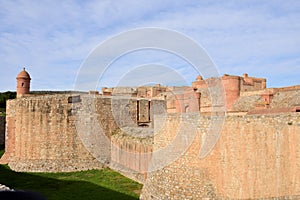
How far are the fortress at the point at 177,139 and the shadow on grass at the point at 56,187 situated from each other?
58.2 inches

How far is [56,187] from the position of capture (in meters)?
13.7

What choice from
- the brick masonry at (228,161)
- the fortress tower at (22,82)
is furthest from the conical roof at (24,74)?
the brick masonry at (228,161)

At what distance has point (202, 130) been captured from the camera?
9.00 metres

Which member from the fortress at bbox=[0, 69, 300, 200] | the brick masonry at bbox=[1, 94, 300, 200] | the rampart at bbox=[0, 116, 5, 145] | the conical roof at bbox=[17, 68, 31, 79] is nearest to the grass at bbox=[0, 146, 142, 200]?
the fortress at bbox=[0, 69, 300, 200]

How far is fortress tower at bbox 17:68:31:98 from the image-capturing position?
2016cm

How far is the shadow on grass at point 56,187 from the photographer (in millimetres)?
11961

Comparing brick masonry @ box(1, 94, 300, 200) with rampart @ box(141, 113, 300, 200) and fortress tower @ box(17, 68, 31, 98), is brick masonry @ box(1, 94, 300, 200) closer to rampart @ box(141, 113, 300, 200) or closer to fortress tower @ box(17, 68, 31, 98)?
rampart @ box(141, 113, 300, 200)

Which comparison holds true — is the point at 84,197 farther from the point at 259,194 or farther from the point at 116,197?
the point at 259,194

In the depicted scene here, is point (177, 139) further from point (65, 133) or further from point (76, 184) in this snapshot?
point (65, 133)

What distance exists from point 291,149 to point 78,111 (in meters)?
13.2

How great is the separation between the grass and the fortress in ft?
2.42

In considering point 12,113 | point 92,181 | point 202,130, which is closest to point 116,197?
point 92,181

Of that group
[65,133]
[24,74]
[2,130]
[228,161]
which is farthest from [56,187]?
[2,130]

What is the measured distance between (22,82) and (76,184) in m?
9.91
